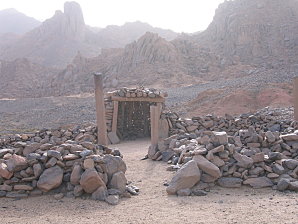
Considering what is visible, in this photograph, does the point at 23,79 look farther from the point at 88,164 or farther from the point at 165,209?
the point at 165,209

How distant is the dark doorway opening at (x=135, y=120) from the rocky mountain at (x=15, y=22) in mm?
120323

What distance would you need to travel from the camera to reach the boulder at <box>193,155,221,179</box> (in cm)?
694

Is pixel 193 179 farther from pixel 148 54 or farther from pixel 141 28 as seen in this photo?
pixel 141 28

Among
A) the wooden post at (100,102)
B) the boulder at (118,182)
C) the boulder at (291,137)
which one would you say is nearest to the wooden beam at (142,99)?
the wooden post at (100,102)

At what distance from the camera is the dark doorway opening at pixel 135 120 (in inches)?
664

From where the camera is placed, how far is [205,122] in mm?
14102

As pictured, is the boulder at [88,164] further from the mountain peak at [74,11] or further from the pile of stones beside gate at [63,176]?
the mountain peak at [74,11]

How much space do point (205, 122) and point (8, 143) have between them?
23.4 feet

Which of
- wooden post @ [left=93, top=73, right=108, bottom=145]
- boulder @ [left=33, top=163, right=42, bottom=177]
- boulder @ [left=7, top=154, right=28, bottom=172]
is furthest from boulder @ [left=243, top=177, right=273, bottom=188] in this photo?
wooden post @ [left=93, top=73, right=108, bottom=145]

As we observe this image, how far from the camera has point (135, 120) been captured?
17250 mm

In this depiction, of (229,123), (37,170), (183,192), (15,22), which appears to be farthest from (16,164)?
(15,22)

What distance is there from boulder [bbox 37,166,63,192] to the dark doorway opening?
10187mm

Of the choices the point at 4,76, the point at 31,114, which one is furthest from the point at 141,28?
the point at 31,114

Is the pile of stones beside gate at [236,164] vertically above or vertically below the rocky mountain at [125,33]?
below
